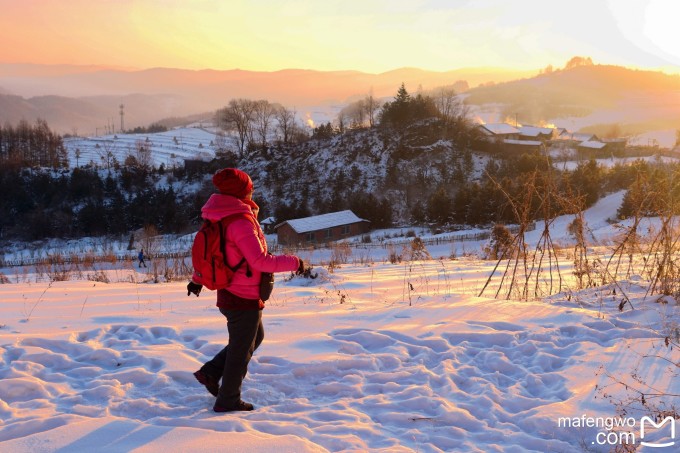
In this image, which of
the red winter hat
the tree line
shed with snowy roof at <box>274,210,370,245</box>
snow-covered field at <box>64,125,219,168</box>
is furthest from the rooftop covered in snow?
the tree line

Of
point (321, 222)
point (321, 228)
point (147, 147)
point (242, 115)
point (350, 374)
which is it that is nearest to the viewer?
point (350, 374)

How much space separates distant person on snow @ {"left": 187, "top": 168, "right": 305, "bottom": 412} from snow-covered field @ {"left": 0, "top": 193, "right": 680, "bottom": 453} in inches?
8.1

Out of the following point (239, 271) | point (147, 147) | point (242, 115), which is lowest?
point (239, 271)

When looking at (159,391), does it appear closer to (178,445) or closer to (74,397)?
(74,397)

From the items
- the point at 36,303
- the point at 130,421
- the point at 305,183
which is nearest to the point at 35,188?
the point at 305,183

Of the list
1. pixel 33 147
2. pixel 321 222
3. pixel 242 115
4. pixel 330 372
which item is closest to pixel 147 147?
pixel 33 147

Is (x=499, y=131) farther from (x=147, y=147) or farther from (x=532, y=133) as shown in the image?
(x=147, y=147)

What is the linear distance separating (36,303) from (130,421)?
412 centimetres

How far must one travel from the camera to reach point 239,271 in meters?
3.60

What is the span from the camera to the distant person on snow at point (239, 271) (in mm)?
3510

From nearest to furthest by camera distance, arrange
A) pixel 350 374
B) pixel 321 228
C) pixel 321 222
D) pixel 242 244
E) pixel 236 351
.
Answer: pixel 242 244, pixel 236 351, pixel 350 374, pixel 321 228, pixel 321 222

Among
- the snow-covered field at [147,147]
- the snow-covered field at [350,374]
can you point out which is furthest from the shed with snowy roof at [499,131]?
the snow-covered field at [350,374]

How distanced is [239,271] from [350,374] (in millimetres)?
1563

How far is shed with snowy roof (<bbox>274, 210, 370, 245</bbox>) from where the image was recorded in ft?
132
